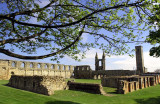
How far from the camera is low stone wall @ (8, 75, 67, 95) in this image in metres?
17.6

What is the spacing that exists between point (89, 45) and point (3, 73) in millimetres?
30645

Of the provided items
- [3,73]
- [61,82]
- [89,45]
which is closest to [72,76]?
[3,73]

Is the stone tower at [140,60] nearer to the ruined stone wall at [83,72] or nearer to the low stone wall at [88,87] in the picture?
the ruined stone wall at [83,72]

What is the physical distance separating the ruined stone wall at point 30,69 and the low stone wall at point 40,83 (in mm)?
12307

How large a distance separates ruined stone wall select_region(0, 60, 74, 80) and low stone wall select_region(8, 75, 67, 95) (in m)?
12.3

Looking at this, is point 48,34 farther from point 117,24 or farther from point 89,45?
point 117,24

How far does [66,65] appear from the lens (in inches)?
2148

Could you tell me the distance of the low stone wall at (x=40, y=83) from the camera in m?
17.6

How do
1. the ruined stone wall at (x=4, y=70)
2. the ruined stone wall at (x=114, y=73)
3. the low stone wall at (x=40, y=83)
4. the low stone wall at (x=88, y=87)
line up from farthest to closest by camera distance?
the ruined stone wall at (x=114, y=73) → the ruined stone wall at (x=4, y=70) → the low stone wall at (x=40, y=83) → the low stone wall at (x=88, y=87)

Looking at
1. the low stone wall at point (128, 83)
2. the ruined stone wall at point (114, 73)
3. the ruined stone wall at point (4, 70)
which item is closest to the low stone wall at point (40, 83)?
the low stone wall at point (128, 83)

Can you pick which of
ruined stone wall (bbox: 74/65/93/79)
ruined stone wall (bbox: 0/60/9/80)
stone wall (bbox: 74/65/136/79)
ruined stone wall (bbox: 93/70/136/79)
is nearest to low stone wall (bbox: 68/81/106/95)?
ruined stone wall (bbox: 0/60/9/80)

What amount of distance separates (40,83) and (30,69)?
25.0 m

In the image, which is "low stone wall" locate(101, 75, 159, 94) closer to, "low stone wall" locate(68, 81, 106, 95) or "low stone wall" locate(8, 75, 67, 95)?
"low stone wall" locate(68, 81, 106, 95)

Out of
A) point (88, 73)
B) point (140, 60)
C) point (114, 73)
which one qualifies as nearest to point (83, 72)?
point (88, 73)
